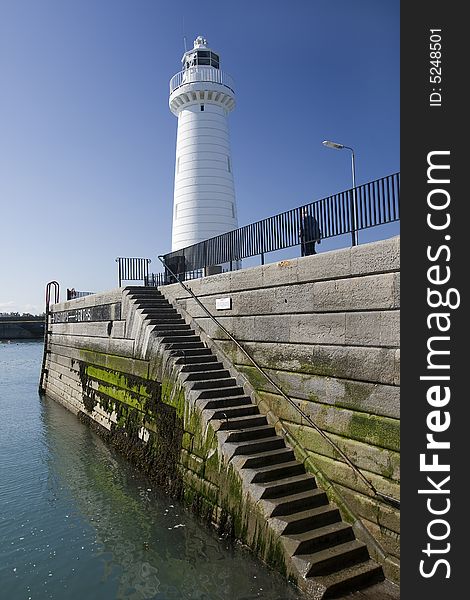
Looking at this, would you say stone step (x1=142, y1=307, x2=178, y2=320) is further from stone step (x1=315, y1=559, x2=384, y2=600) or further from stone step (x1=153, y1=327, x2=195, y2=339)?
stone step (x1=315, y1=559, x2=384, y2=600)

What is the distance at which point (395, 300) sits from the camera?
21.2ft

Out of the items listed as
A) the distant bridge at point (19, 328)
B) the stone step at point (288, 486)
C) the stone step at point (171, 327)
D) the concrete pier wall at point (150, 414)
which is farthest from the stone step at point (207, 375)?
the distant bridge at point (19, 328)

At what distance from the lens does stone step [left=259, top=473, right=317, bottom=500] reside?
23.5 feet

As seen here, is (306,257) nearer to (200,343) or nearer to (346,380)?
(346,380)

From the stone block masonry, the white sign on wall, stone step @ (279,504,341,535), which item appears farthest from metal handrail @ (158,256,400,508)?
stone step @ (279,504,341,535)

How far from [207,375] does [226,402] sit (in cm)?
105

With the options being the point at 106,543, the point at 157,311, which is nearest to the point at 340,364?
the point at 106,543

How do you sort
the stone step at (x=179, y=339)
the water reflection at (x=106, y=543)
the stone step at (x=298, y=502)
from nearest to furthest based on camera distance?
the water reflection at (x=106, y=543), the stone step at (x=298, y=502), the stone step at (x=179, y=339)

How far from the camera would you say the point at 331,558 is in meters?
6.23

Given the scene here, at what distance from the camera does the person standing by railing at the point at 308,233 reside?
28.8 ft

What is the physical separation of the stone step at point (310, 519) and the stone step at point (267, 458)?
108cm

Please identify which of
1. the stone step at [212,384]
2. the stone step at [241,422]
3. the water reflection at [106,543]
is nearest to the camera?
the water reflection at [106,543]

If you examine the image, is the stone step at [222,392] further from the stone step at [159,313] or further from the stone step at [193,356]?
the stone step at [159,313]

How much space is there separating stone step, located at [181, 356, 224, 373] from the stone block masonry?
2.70 ft
